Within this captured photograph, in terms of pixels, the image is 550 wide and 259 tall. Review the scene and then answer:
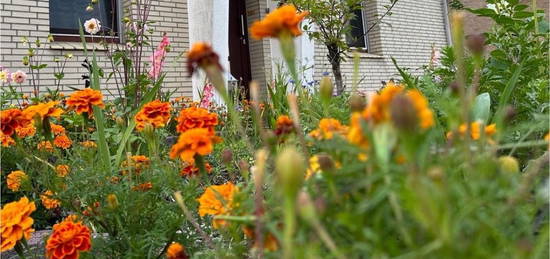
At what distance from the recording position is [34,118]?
1.19 m

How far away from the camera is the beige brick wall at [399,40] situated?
7.50 metres

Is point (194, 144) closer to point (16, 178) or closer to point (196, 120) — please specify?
point (196, 120)

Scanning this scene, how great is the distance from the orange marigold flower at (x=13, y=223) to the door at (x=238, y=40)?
581cm

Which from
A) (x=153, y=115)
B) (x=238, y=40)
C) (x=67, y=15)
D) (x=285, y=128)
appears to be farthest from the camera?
(x=238, y=40)

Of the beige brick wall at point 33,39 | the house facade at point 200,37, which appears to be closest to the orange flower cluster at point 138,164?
the house facade at point 200,37

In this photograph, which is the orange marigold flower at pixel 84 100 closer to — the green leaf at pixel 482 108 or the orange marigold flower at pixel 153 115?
the orange marigold flower at pixel 153 115

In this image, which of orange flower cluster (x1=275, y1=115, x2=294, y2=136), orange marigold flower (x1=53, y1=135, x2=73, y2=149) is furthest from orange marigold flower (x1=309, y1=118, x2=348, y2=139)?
orange marigold flower (x1=53, y1=135, x2=73, y2=149)

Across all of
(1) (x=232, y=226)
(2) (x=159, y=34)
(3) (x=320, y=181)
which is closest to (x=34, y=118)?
(1) (x=232, y=226)

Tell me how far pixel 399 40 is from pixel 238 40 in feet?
10.1

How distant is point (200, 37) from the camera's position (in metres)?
4.55

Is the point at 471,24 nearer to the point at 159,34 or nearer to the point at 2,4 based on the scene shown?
the point at 159,34

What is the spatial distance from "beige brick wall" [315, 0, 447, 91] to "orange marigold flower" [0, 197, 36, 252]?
605 cm

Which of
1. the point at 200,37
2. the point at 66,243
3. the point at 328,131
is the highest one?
the point at 200,37

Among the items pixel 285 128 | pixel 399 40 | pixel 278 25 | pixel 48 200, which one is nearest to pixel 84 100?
pixel 48 200
